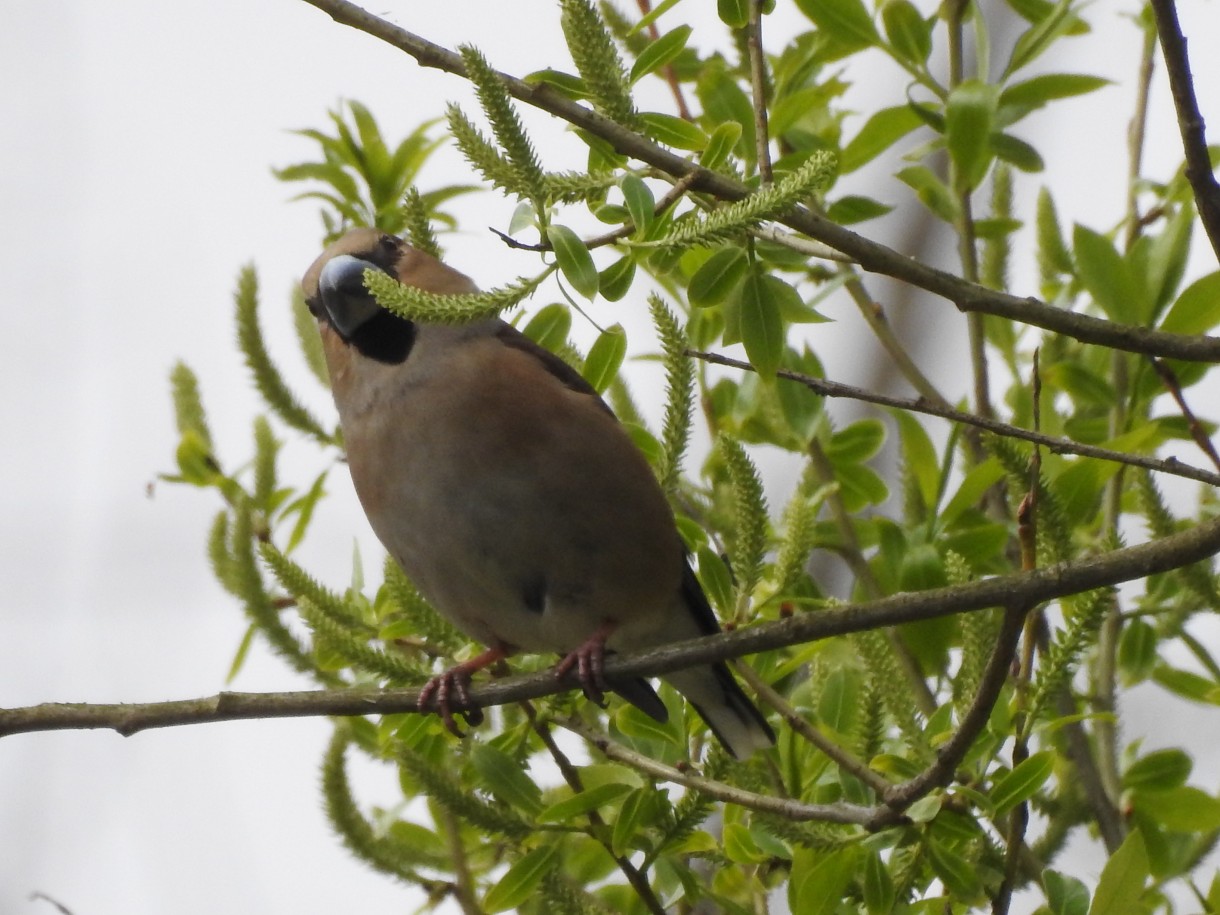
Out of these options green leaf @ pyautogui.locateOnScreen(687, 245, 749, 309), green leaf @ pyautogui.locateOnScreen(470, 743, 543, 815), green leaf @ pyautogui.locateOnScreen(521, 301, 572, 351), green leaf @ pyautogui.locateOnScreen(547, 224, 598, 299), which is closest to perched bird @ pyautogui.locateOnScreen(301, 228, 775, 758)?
green leaf @ pyautogui.locateOnScreen(470, 743, 543, 815)

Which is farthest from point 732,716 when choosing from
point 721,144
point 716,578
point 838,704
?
point 721,144

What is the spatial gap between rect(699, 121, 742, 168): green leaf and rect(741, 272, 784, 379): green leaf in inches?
6.4

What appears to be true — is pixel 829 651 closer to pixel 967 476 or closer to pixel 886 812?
pixel 967 476

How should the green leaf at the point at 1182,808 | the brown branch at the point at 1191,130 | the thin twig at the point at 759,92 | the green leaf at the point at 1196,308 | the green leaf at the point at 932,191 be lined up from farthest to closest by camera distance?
the green leaf at the point at 932,191 → the green leaf at the point at 1196,308 → the green leaf at the point at 1182,808 → the thin twig at the point at 759,92 → the brown branch at the point at 1191,130

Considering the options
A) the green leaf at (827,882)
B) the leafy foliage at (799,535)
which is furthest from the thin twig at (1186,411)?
the green leaf at (827,882)

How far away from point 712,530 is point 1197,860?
1.04 m

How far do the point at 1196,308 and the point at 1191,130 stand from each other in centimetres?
94

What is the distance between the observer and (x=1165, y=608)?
2725 millimetres

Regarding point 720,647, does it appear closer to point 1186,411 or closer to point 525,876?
point 525,876

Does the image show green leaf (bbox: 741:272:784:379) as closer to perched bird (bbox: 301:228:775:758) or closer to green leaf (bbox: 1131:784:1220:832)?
perched bird (bbox: 301:228:775:758)

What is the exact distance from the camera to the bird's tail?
2.70 m

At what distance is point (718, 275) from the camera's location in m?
2.03

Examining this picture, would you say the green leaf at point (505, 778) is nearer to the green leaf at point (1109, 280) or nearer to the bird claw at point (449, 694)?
the bird claw at point (449, 694)

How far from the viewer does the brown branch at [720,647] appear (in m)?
1.85
